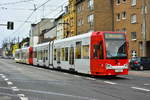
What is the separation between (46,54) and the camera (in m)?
36.9

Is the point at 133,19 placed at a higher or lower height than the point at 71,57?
Result: higher

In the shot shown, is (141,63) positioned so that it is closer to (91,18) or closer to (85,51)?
(85,51)

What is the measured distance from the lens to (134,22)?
53.5 meters

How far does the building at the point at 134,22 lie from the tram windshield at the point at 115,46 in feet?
94.6

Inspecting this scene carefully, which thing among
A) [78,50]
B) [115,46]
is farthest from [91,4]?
[115,46]

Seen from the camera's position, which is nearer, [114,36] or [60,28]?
[114,36]

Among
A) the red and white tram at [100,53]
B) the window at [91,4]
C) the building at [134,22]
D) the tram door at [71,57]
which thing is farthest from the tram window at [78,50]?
the window at [91,4]

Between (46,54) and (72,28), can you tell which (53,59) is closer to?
(46,54)

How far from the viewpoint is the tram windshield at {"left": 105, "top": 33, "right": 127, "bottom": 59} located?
68.0 feet

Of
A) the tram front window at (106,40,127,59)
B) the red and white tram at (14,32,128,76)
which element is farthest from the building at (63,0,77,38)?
the tram front window at (106,40,127,59)

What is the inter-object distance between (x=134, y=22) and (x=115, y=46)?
109 ft

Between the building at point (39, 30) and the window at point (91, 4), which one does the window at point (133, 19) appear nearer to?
the window at point (91, 4)

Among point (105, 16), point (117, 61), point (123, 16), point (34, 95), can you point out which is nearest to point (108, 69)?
point (117, 61)

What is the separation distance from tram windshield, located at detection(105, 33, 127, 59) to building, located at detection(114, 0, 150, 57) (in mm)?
28835
